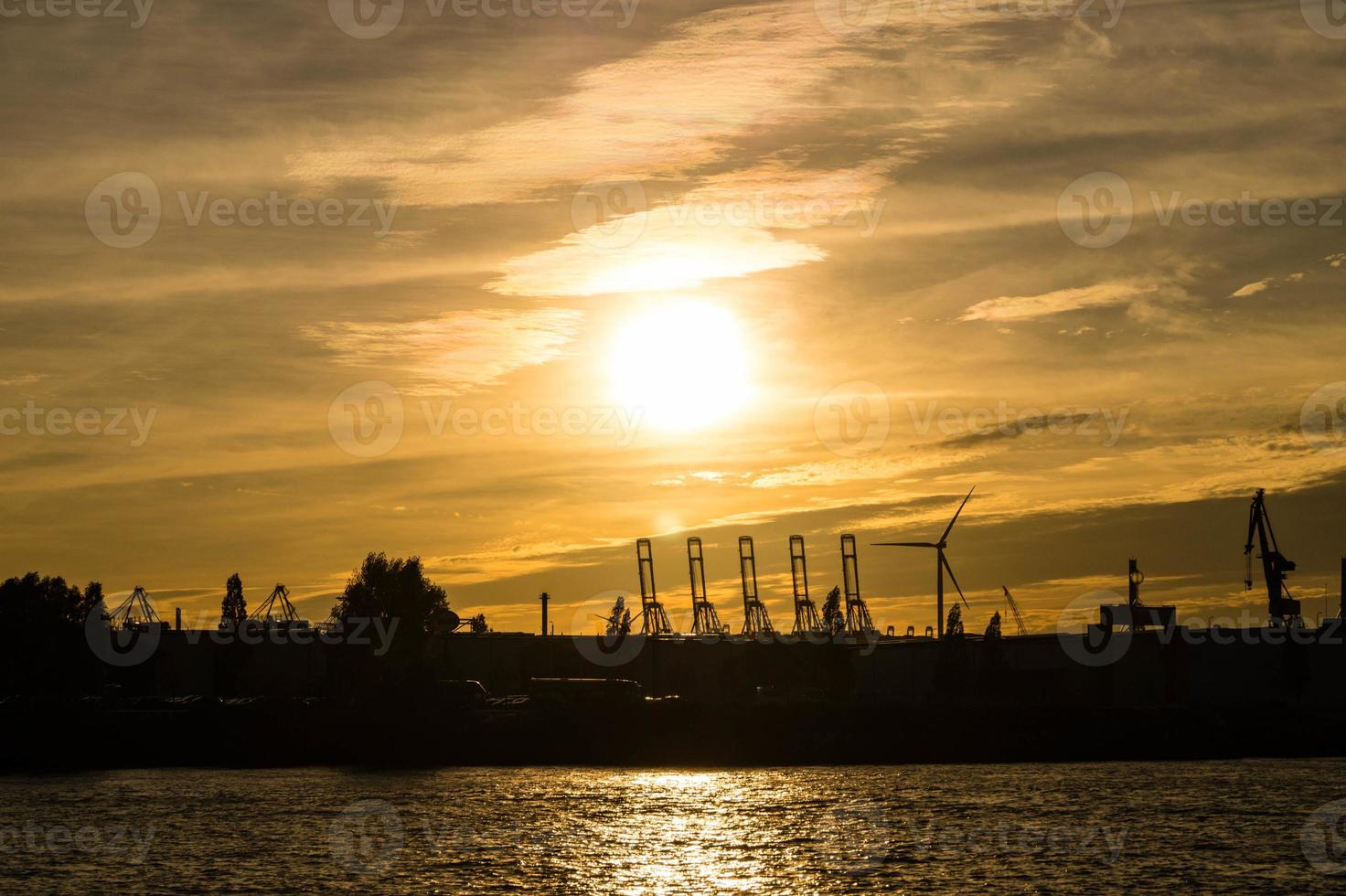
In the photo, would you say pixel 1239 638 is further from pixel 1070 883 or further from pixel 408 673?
pixel 1070 883

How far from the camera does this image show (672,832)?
7925 centimetres

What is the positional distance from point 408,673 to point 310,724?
2002cm

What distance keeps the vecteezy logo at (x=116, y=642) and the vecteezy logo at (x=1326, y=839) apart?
135379 millimetres

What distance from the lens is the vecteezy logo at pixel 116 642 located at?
169125mm

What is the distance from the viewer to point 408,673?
15262 cm

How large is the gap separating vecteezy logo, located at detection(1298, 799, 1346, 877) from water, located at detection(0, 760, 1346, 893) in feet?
0.74
